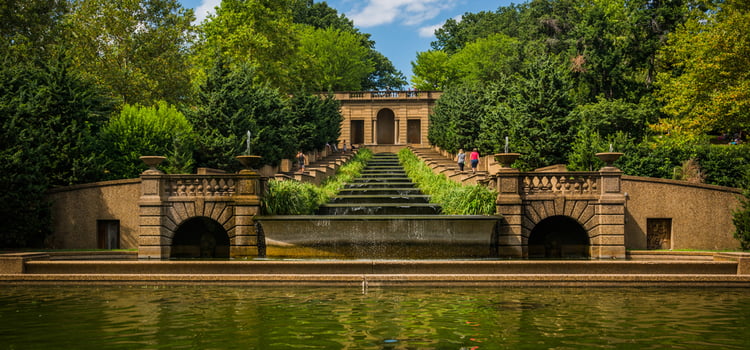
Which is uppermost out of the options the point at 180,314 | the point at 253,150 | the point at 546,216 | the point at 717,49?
the point at 717,49

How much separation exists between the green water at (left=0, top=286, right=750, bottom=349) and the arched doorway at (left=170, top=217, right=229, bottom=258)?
28.5 feet

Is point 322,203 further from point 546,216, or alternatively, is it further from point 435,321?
point 435,321

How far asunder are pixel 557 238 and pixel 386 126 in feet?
194

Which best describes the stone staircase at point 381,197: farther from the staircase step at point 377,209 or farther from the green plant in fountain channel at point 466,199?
the green plant in fountain channel at point 466,199

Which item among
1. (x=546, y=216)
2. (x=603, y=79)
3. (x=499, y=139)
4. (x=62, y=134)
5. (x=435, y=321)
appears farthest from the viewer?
(x=603, y=79)

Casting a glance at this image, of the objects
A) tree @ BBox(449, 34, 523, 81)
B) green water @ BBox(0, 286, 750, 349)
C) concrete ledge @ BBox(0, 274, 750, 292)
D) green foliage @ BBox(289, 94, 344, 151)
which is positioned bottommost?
green water @ BBox(0, 286, 750, 349)

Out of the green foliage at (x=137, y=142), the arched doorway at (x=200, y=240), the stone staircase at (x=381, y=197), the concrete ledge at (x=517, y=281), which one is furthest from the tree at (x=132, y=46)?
the concrete ledge at (x=517, y=281)

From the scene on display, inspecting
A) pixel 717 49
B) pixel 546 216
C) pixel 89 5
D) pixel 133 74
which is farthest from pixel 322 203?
pixel 89 5

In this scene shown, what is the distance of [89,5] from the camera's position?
4366 centimetres

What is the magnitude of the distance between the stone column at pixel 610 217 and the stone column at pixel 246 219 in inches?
466

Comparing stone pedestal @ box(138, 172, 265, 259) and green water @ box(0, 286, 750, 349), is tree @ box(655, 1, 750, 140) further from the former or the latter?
stone pedestal @ box(138, 172, 265, 259)

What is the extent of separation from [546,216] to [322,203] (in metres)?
9.35

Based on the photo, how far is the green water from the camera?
30.7 ft

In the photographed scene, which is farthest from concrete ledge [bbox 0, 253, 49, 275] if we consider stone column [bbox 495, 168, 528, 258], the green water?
stone column [bbox 495, 168, 528, 258]
